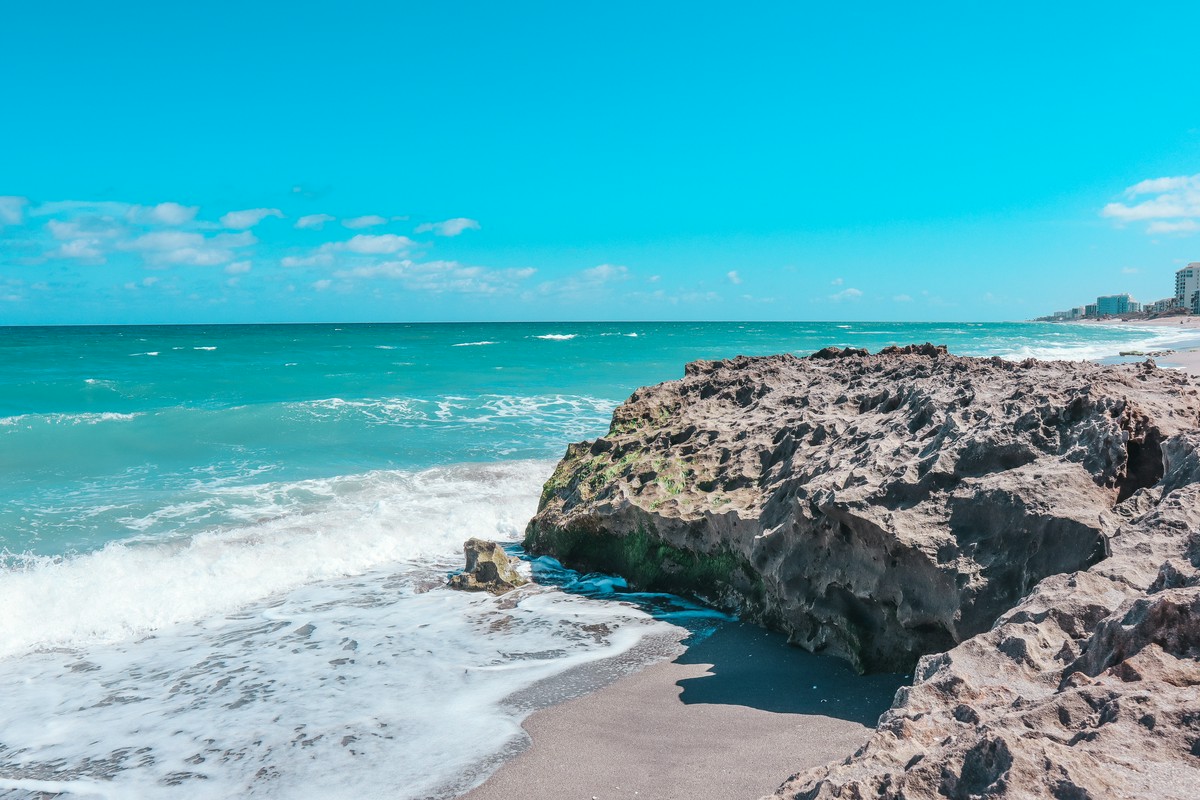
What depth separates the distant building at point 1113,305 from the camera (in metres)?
151

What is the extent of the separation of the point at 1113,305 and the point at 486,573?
18131cm

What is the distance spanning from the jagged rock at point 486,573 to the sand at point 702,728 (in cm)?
208

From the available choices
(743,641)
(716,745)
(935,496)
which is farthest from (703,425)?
(716,745)

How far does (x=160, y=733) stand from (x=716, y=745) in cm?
316

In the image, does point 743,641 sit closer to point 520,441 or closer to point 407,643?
point 407,643

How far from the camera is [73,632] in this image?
239 inches

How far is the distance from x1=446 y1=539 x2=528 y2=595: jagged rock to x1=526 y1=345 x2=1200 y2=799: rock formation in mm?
646

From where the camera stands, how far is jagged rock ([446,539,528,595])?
652 cm

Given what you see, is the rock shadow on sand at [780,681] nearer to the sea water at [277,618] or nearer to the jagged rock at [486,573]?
the sea water at [277,618]

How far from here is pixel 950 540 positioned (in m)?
4.11

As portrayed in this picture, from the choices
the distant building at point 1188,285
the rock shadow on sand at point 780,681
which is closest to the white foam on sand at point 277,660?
the rock shadow on sand at point 780,681

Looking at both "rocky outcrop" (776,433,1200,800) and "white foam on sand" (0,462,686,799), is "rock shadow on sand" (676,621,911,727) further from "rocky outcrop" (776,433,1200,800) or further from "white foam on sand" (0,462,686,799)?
"rocky outcrop" (776,433,1200,800)

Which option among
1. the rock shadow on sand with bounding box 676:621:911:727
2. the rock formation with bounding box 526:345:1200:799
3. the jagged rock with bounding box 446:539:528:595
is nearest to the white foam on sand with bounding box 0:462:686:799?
the jagged rock with bounding box 446:539:528:595

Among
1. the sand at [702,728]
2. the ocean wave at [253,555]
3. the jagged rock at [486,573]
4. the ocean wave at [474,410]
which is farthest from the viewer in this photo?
the ocean wave at [474,410]
